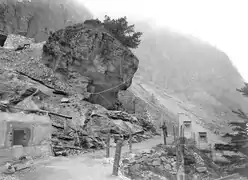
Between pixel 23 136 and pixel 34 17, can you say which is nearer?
pixel 23 136

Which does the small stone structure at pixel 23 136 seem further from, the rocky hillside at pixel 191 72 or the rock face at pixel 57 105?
the rocky hillside at pixel 191 72

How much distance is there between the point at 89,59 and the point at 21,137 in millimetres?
12916

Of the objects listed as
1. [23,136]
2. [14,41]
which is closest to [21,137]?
[23,136]

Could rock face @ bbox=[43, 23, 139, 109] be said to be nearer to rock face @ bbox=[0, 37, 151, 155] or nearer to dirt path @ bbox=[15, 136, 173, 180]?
rock face @ bbox=[0, 37, 151, 155]

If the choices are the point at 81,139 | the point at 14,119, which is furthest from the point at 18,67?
the point at 14,119

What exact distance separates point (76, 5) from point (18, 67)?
63456mm

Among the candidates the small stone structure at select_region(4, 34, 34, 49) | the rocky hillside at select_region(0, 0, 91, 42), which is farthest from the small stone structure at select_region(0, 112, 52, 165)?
the rocky hillside at select_region(0, 0, 91, 42)

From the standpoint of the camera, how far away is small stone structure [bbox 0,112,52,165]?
304 inches

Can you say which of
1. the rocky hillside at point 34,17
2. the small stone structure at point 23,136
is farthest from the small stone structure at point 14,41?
the small stone structure at point 23,136

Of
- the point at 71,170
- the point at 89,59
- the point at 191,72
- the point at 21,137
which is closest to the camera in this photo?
the point at 71,170

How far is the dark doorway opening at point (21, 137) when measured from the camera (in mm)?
8470

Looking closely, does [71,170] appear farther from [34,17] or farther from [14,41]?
[34,17]

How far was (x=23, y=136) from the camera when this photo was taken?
8.70 m

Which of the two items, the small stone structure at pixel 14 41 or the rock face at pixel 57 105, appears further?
the small stone structure at pixel 14 41
